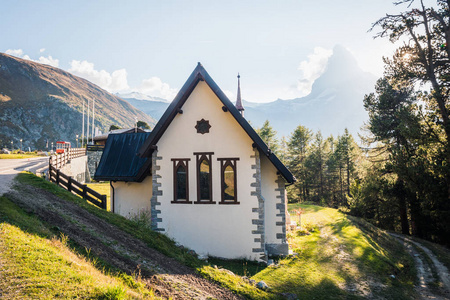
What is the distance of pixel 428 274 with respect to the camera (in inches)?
548

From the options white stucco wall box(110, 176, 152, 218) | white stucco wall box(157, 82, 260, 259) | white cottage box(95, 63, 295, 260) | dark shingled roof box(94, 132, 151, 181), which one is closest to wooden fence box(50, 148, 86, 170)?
dark shingled roof box(94, 132, 151, 181)

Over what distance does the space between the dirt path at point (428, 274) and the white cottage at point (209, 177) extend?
21.3ft

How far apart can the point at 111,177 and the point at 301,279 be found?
12195 millimetres

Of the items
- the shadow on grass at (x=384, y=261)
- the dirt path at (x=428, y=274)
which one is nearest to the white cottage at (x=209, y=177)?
the shadow on grass at (x=384, y=261)

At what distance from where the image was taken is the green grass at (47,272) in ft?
16.4

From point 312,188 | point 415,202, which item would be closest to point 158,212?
point 415,202

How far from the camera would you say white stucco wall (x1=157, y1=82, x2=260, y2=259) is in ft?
40.8

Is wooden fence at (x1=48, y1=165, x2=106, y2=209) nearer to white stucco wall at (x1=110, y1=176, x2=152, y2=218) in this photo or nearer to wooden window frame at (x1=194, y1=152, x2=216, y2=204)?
white stucco wall at (x1=110, y1=176, x2=152, y2=218)

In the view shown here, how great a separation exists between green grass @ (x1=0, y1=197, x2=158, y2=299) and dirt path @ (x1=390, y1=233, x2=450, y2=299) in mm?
12493

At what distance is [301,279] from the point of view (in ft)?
34.8

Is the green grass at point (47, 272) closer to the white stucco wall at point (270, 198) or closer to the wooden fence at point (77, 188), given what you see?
the wooden fence at point (77, 188)

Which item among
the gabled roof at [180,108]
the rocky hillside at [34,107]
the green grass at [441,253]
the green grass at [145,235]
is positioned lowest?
the green grass at [441,253]

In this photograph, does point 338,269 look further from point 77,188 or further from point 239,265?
point 77,188

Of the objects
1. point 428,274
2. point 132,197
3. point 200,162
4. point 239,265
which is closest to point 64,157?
point 132,197
